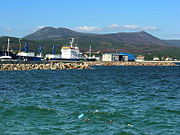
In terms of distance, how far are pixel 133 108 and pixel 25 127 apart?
701 centimetres

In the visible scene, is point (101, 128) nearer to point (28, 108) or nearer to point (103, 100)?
point (28, 108)

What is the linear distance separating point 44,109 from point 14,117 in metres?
2.40

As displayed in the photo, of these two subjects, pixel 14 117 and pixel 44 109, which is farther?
pixel 44 109

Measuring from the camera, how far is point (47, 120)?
52.3 feet

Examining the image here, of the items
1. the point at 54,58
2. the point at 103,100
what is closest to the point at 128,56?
A: the point at 54,58

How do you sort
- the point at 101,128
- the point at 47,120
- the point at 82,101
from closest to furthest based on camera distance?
1. the point at 101,128
2. the point at 47,120
3. the point at 82,101

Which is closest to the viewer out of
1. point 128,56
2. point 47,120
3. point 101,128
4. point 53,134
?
point 53,134

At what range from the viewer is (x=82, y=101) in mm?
22469

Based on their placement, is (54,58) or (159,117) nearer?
(159,117)

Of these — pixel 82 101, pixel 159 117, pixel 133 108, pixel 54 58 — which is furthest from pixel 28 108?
pixel 54 58

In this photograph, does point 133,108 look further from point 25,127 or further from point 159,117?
point 25,127

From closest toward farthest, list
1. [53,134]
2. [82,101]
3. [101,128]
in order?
[53,134] → [101,128] → [82,101]

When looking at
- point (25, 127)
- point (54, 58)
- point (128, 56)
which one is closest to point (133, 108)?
point (25, 127)

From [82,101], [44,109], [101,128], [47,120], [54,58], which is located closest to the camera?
[101,128]
